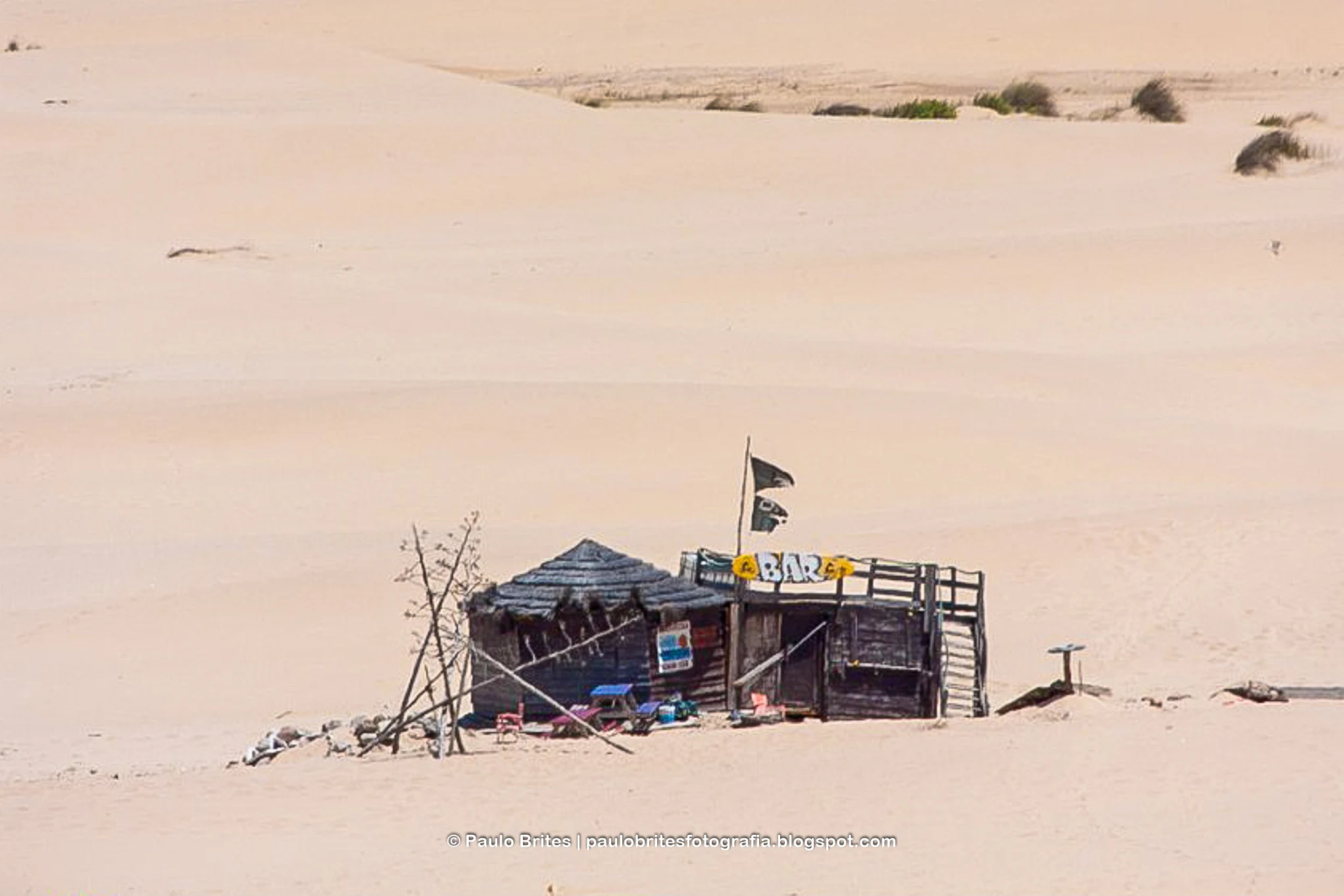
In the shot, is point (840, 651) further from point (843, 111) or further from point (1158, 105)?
point (1158, 105)

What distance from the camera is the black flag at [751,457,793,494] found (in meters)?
16.0

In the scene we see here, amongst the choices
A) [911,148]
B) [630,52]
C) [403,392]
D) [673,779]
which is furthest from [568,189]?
[673,779]

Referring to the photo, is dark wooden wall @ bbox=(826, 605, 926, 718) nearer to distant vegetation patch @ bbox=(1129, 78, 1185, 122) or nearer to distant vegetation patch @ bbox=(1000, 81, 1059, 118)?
distant vegetation patch @ bbox=(1129, 78, 1185, 122)

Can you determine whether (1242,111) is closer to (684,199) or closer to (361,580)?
(684,199)

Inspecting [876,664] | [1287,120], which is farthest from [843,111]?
[876,664]

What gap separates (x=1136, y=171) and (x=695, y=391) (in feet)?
40.0

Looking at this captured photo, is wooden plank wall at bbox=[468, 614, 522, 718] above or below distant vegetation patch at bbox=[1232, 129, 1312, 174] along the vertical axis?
below

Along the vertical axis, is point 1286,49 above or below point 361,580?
above

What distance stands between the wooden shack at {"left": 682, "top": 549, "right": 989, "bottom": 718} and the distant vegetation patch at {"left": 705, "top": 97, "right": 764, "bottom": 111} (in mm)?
24355

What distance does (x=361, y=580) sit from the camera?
2005cm

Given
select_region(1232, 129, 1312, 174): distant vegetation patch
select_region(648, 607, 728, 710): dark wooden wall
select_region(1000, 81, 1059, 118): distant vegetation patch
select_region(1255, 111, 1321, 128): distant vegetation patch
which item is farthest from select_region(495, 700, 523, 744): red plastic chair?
select_region(1000, 81, 1059, 118): distant vegetation patch

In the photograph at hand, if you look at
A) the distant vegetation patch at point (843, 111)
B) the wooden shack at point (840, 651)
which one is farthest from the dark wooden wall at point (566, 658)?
the distant vegetation patch at point (843, 111)

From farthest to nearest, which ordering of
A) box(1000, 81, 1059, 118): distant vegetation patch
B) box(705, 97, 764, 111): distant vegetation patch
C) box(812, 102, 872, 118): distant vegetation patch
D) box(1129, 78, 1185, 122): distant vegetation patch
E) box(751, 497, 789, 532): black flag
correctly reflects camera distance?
box(1000, 81, 1059, 118): distant vegetation patch, box(705, 97, 764, 111): distant vegetation patch, box(812, 102, 872, 118): distant vegetation patch, box(1129, 78, 1185, 122): distant vegetation patch, box(751, 497, 789, 532): black flag

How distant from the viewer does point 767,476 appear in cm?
1611
